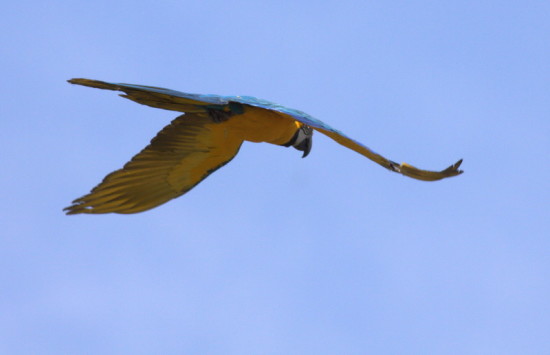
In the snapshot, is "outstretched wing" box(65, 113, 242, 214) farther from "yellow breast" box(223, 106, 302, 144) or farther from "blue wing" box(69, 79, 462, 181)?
"blue wing" box(69, 79, 462, 181)

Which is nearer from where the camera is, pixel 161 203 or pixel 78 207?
pixel 78 207

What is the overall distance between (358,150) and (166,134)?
9.04ft

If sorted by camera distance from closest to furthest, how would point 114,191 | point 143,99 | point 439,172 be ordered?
point 439,172 < point 143,99 < point 114,191

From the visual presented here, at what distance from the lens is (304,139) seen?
11945mm

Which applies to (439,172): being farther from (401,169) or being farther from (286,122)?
(286,122)

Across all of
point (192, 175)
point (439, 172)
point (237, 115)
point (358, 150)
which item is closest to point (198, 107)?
point (237, 115)

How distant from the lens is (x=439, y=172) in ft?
32.3

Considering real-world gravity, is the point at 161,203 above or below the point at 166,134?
below

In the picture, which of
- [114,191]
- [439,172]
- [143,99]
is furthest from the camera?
[114,191]

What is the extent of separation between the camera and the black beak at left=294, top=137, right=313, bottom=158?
11984 mm

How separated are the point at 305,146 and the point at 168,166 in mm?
1792

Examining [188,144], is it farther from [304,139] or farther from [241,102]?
[304,139]

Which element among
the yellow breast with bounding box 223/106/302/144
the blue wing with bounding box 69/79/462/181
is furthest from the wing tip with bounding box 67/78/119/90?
the yellow breast with bounding box 223/106/302/144

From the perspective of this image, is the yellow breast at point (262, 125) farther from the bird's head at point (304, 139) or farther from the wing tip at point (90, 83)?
the wing tip at point (90, 83)
